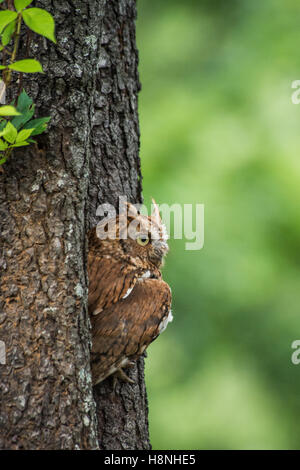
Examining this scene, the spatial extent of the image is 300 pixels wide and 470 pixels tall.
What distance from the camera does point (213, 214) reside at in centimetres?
582

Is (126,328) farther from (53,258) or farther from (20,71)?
(20,71)

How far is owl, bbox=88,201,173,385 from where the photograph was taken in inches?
91.7

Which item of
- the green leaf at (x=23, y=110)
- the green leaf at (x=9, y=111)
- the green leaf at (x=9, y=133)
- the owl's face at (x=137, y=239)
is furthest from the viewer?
the owl's face at (x=137, y=239)

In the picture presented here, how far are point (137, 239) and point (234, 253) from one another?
11.0 ft

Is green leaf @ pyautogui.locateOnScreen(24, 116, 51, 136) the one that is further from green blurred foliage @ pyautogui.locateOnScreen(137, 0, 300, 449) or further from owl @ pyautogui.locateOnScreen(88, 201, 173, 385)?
green blurred foliage @ pyautogui.locateOnScreen(137, 0, 300, 449)

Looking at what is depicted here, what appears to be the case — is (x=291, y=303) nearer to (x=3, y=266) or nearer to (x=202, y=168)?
(x=202, y=168)

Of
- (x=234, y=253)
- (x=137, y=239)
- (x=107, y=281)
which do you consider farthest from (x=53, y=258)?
(x=234, y=253)

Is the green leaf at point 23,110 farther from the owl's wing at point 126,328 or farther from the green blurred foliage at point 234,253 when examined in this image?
the green blurred foliage at point 234,253

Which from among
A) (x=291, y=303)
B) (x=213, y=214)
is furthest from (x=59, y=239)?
(x=291, y=303)

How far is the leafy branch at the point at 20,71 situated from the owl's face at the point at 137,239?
1.78ft

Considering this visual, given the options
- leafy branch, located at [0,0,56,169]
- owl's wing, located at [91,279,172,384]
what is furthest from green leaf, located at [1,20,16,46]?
owl's wing, located at [91,279,172,384]

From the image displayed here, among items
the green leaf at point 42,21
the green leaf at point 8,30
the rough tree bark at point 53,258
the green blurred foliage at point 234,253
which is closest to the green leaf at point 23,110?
the rough tree bark at point 53,258

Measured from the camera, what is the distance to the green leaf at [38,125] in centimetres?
203

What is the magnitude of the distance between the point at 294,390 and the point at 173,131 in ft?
8.37
